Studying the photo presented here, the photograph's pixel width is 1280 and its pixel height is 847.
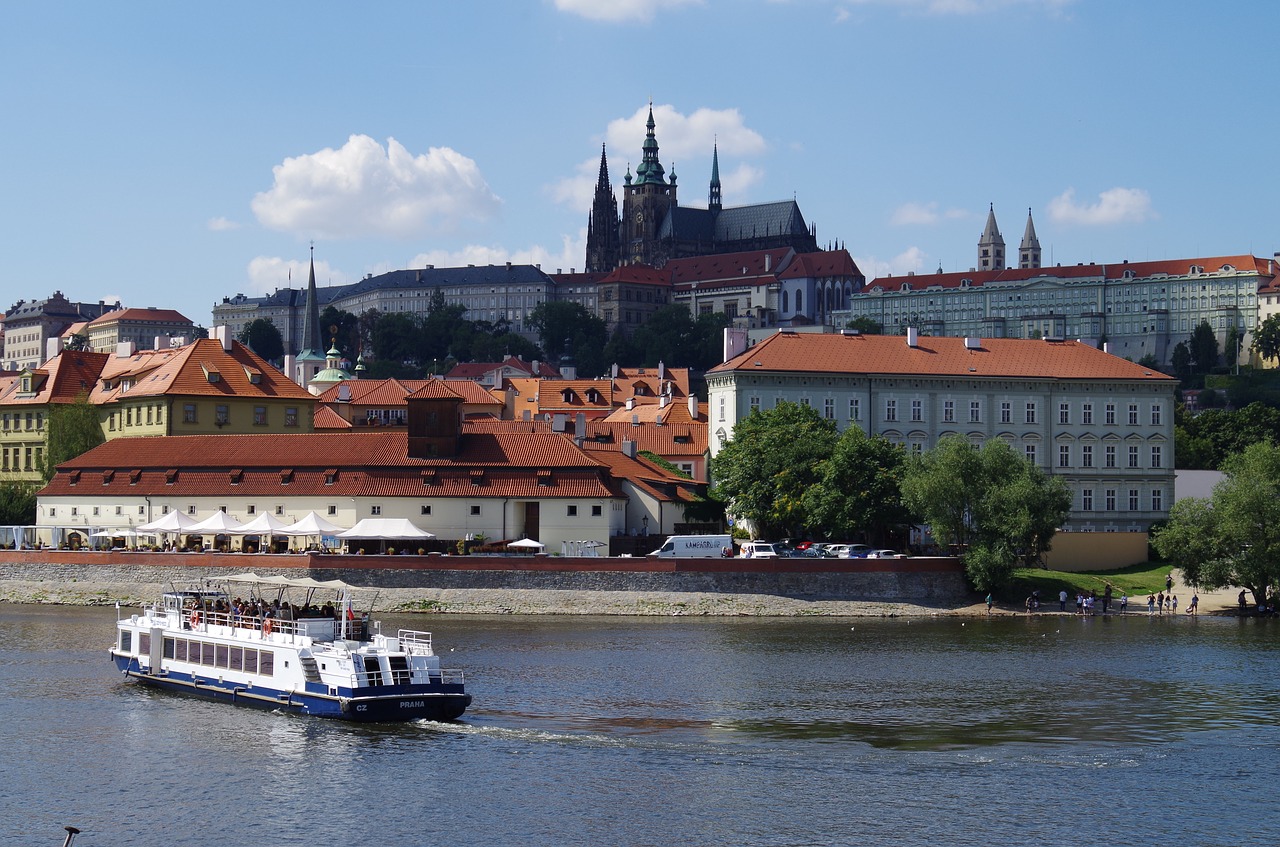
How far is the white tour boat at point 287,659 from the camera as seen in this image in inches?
1954

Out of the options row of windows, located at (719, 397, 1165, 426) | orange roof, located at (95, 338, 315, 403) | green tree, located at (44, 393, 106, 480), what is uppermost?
orange roof, located at (95, 338, 315, 403)

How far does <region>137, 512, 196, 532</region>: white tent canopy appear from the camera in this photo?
84562 millimetres

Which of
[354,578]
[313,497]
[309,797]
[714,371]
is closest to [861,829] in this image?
[309,797]

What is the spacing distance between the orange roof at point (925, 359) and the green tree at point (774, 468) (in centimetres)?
854

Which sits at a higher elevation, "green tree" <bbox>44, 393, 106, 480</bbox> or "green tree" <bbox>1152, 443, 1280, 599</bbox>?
"green tree" <bbox>44, 393, 106, 480</bbox>

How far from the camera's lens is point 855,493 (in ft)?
288

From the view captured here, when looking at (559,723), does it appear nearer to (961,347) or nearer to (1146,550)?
(1146,550)

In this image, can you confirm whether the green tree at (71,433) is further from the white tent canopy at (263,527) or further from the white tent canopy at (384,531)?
the white tent canopy at (384,531)

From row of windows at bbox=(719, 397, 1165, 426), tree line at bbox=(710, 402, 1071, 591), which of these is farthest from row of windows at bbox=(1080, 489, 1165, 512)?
tree line at bbox=(710, 402, 1071, 591)

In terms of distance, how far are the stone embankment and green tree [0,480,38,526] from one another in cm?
1786

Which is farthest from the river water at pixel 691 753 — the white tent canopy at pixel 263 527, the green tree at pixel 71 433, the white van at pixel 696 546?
the green tree at pixel 71 433

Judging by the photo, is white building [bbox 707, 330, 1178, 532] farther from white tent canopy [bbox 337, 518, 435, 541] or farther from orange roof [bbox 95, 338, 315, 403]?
orange roof [bbox 95, 338, 315, 403]

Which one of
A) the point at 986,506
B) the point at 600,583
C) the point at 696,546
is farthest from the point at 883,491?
the point at 600,583

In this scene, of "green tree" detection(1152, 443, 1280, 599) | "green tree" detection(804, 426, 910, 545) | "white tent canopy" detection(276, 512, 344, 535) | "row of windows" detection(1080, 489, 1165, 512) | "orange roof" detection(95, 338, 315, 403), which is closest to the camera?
"green tree" detection(1152, 443, 1280, 599)
